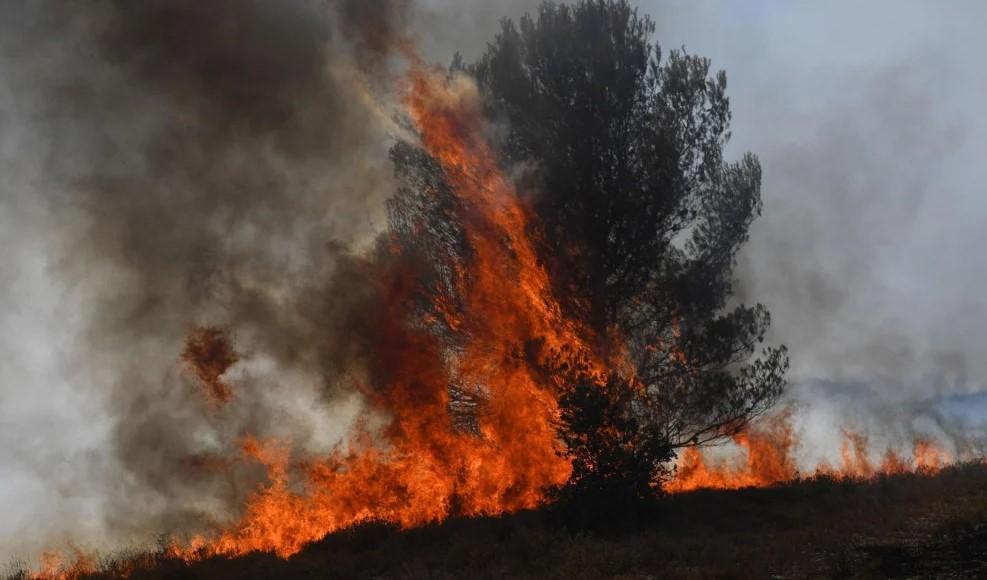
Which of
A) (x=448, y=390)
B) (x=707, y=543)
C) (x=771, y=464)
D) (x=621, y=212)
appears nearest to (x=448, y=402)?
(x=448, y=390)

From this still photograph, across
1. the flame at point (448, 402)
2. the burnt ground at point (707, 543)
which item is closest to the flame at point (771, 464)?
the burnt ground at point (707, 543)

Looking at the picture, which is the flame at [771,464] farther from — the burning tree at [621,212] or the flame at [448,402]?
the flame at [448,402]

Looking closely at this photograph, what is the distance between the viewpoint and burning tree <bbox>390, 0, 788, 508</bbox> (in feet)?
60.6

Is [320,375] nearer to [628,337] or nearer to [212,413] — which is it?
[212,413]

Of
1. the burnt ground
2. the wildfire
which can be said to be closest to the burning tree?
the wildfire

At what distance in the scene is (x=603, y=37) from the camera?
19469mm

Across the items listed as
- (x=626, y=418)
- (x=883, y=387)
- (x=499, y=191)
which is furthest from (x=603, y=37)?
(x=883, y=387)

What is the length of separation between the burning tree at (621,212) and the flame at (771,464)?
1.58 meters

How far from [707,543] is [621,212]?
27.4 feet

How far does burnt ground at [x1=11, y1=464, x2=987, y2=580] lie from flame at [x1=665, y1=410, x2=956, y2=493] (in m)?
2.29

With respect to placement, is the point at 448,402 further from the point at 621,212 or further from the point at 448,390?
the point at 621,212

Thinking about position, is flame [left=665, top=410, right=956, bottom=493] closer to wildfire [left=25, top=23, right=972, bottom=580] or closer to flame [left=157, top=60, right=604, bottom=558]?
wildfire [left=25, top=23, right=972, bottom=580]

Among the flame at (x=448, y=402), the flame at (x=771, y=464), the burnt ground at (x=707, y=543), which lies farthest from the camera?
the flame at (x=771, y=464)

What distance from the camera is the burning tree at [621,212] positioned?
18484 mm
